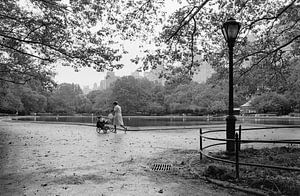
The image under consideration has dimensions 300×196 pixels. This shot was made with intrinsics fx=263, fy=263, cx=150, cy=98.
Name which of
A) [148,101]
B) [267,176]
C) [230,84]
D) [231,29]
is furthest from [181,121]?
[148,101]

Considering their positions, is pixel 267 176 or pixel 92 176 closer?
pixel 267 176

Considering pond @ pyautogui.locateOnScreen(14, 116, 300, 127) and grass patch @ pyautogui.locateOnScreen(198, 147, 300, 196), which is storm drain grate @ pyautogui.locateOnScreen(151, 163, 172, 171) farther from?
pond @ pyautogui.locateOnScreen(14, 116, 300, 127)

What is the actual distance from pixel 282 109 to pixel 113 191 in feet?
204

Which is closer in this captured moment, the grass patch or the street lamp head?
the grass patch

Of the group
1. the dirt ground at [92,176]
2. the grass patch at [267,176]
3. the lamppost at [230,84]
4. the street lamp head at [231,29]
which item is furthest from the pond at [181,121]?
the grass patch at [267,176]

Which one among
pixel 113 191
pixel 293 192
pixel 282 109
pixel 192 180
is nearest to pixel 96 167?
pixel 113 191

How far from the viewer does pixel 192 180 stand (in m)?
5.72

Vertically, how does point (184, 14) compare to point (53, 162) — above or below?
above

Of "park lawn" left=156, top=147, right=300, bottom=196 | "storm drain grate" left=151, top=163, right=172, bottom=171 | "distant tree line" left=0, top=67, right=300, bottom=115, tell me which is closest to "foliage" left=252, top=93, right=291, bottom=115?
"distant tree line" left=0, top=67, right=300, bottom=115

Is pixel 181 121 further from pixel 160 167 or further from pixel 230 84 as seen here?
pixel 160 167

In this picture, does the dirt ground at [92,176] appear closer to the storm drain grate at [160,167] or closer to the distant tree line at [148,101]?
the storm drain grate at [160,167]

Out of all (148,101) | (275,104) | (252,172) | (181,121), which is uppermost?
(148,101)

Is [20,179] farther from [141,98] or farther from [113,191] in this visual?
[141,98]

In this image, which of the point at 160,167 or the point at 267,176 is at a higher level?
the point at 267,176
